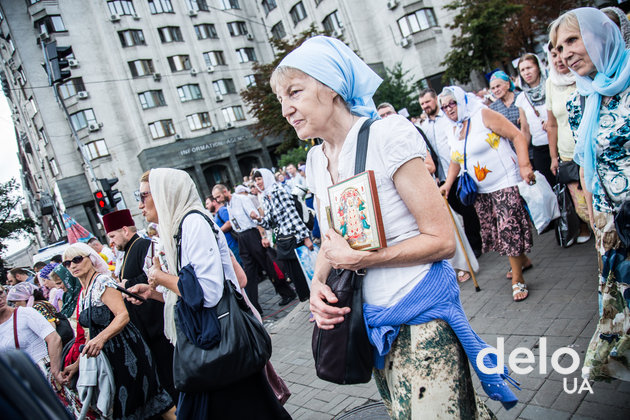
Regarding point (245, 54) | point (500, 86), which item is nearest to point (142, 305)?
point (500, 86)

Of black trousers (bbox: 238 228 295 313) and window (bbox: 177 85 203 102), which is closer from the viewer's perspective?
black trousers (bbox: 238 228 295 313)

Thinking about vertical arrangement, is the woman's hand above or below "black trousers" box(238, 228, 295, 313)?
above

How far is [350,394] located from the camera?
349cm

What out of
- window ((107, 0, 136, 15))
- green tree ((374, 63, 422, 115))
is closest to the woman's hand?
green tree ((374, 63, 422, 115))

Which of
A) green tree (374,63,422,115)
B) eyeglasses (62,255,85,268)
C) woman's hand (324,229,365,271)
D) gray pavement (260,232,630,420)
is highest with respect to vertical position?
green tree (374,63,422,115)

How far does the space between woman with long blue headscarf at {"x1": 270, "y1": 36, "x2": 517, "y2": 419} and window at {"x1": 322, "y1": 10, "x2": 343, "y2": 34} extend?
102ft

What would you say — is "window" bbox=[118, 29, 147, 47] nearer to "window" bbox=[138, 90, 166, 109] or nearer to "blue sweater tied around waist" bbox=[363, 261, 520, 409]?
"window" bbox=[138, 90, 166, 109]

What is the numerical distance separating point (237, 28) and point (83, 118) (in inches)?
645

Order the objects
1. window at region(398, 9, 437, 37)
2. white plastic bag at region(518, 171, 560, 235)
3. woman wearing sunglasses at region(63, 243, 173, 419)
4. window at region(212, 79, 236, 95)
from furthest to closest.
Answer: window at region(212, 79, 236, 95) < window at region(398, 9, 437, 37) < white plastic bag at region(518, 171, 560, 235) < woman wearing sunglasses at region(63, 243, 173, 419)

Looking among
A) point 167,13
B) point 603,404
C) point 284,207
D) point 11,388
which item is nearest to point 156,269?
point 11,388

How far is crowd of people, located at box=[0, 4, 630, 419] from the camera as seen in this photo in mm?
1543

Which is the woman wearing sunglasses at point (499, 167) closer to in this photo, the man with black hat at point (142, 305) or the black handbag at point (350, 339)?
the black handbag at point (350, 339)

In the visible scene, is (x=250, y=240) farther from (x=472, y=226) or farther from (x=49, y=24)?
(x=49, y=24)

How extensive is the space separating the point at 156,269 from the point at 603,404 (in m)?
3.08
